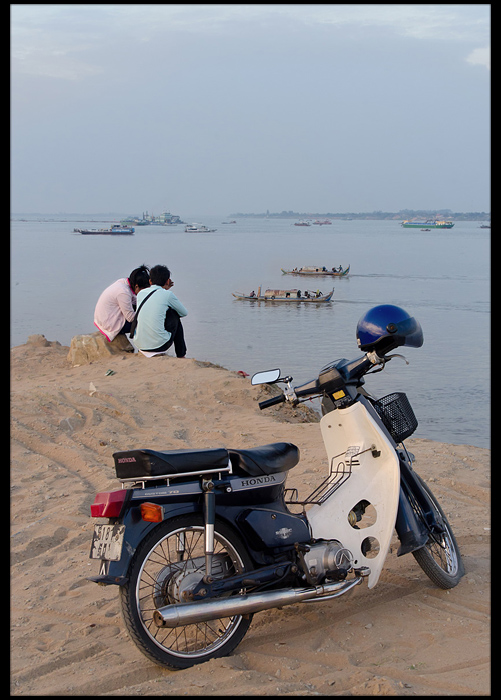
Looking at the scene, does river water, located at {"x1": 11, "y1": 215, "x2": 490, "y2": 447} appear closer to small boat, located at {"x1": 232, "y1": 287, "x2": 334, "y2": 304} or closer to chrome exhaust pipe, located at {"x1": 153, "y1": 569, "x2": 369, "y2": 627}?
small boat, located at {"x1": 232, "y1": 287, "x2": 334, "y2": 304}

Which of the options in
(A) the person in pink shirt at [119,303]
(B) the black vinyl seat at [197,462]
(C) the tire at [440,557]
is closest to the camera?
(B) the black vinyl seat at [197,462]

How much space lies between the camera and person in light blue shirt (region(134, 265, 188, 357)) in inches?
376

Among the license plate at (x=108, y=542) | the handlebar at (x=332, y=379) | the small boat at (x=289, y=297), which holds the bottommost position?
the license plate at (x=108, y=542)

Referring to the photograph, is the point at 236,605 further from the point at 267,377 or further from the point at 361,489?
the point at 267,377

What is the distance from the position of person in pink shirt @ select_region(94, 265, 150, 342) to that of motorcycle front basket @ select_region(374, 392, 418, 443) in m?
7.14

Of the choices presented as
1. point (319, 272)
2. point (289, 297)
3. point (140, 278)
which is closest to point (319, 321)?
point (289, 297)

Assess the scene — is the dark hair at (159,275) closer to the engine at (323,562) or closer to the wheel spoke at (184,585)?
the wheel spoke at (184,585)

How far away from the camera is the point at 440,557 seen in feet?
13.2

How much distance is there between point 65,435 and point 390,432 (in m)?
3.90

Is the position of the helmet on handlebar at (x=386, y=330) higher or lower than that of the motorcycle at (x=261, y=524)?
higher

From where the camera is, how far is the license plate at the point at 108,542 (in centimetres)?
295

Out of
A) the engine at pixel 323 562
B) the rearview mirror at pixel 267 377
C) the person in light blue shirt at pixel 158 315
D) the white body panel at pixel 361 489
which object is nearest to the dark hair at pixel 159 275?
the person in light blue shirt at pixel 158 315

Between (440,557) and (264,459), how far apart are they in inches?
56.1

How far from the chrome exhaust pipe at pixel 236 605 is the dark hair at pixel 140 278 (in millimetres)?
7756
